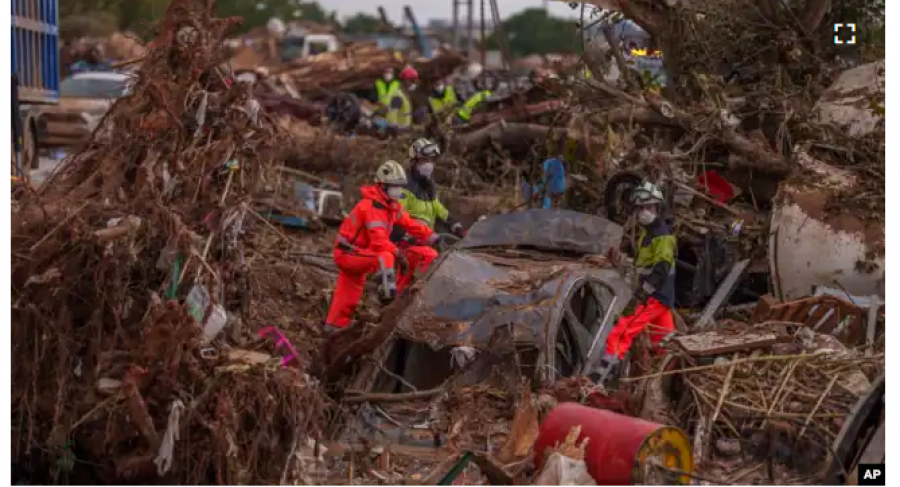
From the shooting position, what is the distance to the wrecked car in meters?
8.62

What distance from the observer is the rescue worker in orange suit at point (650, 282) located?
953 cm

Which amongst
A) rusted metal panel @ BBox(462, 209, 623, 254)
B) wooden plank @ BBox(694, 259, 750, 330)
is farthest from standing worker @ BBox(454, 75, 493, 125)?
rusted metal panel @ BBox(462, 209, 623, 254)

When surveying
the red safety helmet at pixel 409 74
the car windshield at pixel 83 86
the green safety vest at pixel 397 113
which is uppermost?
the red safety helmet at pixel 409 74

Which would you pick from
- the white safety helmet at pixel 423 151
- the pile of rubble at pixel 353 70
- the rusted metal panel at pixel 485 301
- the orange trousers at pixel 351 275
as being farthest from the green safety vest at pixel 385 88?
the rusted metal panel at pixel 485 301

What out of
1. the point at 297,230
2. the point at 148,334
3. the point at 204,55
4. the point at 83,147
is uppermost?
the point at 204,55

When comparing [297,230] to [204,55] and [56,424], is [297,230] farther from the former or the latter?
[56,424]

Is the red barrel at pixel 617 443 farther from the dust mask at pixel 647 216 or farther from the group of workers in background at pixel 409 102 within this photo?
the group of workers in background at pixel 409 102

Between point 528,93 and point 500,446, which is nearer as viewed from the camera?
point 500,446

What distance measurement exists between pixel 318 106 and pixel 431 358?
16886mm

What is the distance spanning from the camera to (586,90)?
1431cm

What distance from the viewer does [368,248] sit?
10672 millimetres

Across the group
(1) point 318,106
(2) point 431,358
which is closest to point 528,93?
(1) point 318,106

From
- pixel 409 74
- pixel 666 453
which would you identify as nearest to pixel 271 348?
pixel 666 453

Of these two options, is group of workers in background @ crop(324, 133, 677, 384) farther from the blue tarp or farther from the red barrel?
the blue tarp
